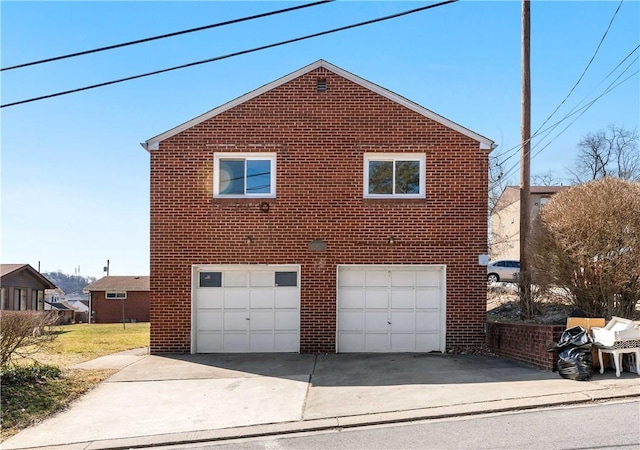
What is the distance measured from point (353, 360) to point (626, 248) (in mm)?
6191

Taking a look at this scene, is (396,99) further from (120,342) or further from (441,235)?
(120,342)

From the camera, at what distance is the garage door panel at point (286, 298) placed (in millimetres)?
14156

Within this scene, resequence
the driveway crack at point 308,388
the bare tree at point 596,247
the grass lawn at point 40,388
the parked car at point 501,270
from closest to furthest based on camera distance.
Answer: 1. the driveway crack at point 308,388
2. the grass lawn at point 40,388
3. the bare tree at point 596,247
4. the parked car at point 501,270

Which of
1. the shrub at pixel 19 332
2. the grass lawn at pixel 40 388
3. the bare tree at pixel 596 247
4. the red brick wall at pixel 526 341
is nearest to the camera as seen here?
the grass lawn at pixel 40 388

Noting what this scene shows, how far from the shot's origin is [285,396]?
9.81 metres

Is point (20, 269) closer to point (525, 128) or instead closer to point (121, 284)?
point (121, 284)

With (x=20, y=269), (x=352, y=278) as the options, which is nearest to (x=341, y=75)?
(x=352, y=278)

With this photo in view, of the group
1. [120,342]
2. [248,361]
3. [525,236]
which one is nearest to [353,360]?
[248,361]

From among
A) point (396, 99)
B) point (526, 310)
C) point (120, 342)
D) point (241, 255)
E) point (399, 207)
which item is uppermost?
point (396, 99)

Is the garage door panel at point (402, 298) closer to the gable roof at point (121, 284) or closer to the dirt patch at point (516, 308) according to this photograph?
the dirt patch at point (516, 308)

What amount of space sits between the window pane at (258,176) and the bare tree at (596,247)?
21.8 feet

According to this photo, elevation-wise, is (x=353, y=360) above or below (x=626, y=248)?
below

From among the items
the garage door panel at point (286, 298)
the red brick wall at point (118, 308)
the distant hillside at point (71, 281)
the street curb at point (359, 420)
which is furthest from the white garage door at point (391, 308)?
the distant hillside at point (71, 281)

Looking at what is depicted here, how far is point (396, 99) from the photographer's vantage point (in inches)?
564
